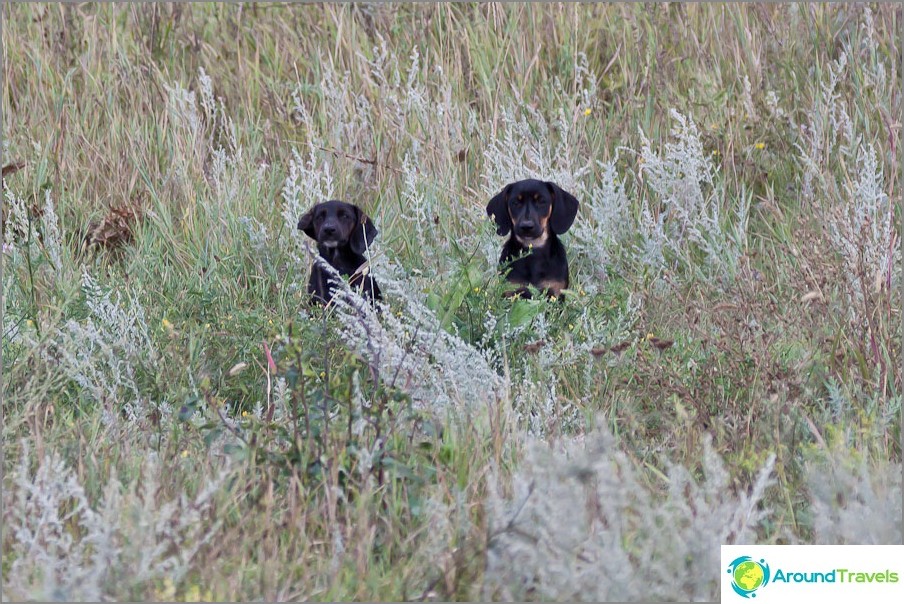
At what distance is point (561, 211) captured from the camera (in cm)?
536

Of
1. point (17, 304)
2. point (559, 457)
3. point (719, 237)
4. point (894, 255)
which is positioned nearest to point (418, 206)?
point (719, 237)

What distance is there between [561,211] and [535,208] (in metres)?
0.16

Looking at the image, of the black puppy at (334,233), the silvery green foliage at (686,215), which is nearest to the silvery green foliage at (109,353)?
the black puppy at (334,233)

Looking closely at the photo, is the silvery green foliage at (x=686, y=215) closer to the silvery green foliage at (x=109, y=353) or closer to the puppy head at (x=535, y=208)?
the puppy head at (x=535, y=208)

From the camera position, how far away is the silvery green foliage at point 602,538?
8.02 ft

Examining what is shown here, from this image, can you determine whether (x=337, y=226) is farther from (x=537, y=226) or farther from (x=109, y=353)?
(x=109, y=353)

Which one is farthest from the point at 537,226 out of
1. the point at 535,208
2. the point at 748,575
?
the point at 748,575

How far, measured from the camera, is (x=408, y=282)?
185 inches

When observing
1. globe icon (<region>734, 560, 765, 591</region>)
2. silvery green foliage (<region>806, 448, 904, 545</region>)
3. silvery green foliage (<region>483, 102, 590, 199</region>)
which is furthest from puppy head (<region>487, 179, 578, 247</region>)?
globe icon (<region>734, 560, 765, 591</region>)

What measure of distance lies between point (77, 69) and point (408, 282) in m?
3.32

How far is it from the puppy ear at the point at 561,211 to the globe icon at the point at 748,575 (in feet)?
9.82

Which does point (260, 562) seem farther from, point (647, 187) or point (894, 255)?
point (647, 187)

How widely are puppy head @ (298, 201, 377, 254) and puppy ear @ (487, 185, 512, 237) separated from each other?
0.62 metres

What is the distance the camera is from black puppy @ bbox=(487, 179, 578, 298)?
5262 mm
